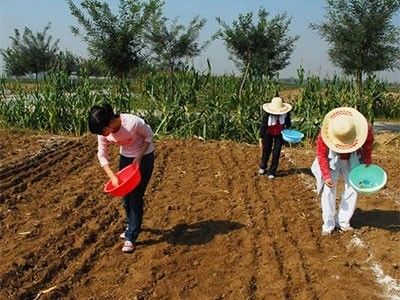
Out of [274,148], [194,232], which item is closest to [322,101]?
[274,148]

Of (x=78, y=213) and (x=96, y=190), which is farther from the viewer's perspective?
(x=96, y=190)

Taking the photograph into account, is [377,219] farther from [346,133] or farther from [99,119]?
[99,119]

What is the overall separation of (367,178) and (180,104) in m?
8.32

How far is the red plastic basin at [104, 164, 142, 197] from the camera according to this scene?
15.1 feet

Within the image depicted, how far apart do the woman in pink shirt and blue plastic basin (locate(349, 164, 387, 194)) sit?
197cm

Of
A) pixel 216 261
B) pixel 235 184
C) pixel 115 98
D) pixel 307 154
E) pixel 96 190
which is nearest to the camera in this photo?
A: pixel 216 261

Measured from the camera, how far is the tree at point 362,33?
1658cm

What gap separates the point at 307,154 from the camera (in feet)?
33.5

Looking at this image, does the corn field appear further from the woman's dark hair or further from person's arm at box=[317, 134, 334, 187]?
the woman's dark hair

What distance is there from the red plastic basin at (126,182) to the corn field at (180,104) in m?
7.13

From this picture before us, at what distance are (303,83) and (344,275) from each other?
1044cm

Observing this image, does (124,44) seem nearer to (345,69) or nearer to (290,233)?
(345,69)

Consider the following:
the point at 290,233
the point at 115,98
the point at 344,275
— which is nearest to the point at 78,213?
the point at 290,233

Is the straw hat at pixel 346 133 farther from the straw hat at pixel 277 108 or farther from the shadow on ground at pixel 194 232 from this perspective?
the straw hat at pixel 277 108
